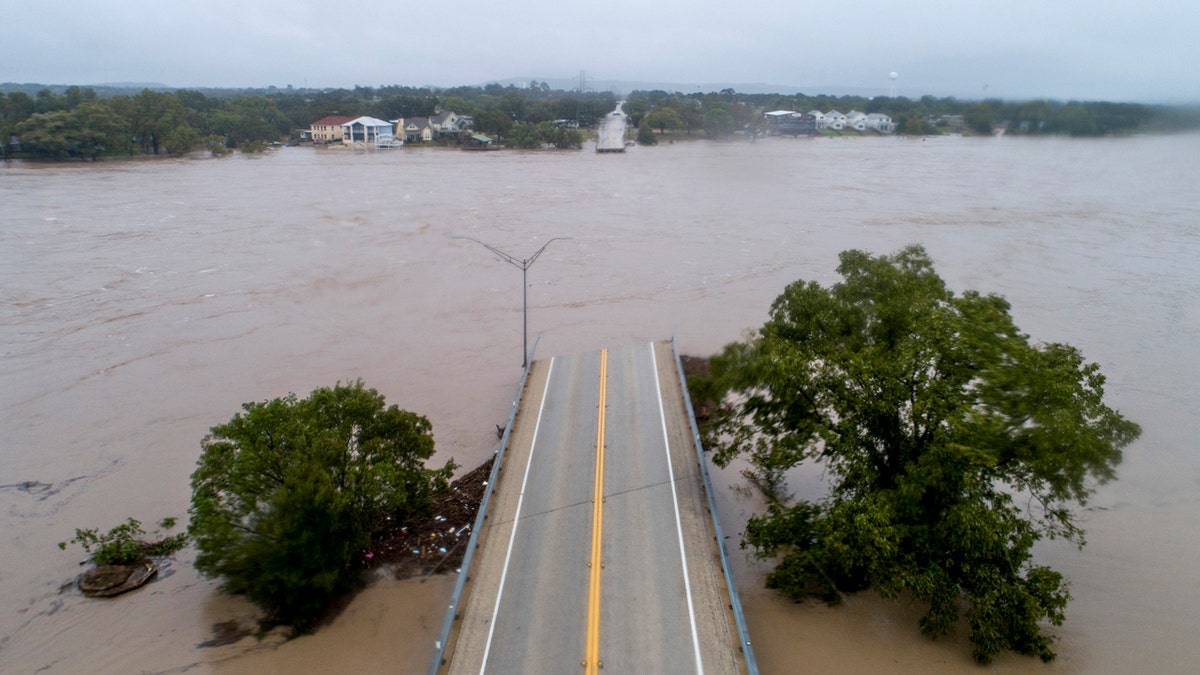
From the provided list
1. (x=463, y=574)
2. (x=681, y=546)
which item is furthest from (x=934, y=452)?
(x=463, y=574)

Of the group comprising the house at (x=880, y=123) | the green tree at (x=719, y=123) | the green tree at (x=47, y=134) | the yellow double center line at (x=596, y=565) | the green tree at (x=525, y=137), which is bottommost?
the yellow double center line at (x=596, y=565)

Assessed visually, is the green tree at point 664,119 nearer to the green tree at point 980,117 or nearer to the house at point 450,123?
the house at point 450,123

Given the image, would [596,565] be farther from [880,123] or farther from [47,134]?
[880,123]

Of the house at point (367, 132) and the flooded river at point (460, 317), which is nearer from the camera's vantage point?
the flooded river at point (460, 317)

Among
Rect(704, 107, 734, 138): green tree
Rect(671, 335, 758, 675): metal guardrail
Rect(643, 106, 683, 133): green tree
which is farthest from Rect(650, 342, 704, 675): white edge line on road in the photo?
Rect(643, 106, 683, 133): green tree

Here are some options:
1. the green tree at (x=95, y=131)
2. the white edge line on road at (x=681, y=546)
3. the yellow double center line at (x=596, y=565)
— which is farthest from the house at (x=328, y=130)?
the yellow double center line at (x=596, y=565)

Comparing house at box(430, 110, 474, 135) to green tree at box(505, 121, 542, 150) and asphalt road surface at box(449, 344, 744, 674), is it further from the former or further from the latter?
asphalt road surface at box(449, 344, 744, 674)
